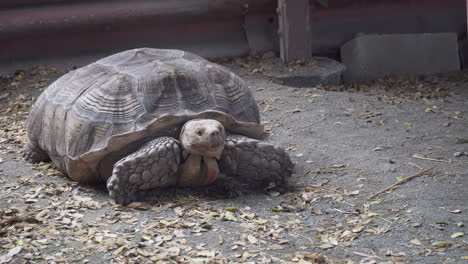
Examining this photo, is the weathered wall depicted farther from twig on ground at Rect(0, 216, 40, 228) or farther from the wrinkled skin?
twig on ground at Rect(0, 216, 40, 228)

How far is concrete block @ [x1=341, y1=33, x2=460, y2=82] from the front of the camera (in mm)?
8586

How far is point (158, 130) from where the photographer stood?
4.62m

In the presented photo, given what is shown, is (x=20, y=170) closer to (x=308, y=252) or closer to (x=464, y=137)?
(x=308, y=252)

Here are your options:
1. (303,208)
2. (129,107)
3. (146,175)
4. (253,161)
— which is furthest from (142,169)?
(303,208)

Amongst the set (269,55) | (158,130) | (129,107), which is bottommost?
(269,55)

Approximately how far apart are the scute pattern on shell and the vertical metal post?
3.04 metres

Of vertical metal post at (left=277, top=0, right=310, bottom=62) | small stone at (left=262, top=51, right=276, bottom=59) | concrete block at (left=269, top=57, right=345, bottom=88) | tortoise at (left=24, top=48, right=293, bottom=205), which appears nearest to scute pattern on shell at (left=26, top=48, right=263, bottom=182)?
tortoise at (left=24, top=48, right=293, bottom=205)

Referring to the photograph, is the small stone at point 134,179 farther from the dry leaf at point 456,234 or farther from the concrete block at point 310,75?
the concrete block at point 310,75

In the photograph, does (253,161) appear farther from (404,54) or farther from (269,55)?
(404,54)

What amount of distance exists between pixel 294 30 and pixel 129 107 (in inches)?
150

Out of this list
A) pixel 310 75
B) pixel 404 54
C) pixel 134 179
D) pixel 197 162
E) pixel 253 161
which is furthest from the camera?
pixel 404 54

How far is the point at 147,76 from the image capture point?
472 cm

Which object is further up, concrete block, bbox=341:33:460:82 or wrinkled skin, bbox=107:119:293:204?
wrinkled skin, bbox=107:119:293:204

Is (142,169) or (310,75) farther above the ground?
(142,169)
